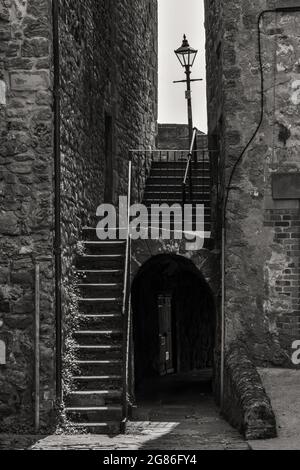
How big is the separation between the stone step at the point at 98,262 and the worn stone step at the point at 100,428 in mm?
2618

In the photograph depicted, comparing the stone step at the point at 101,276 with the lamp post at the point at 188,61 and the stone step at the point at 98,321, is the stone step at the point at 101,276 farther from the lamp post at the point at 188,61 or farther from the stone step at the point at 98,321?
the lamp post at the point at 188,61

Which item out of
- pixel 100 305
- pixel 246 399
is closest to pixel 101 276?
pixel 100 305

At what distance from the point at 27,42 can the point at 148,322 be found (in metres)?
7.80

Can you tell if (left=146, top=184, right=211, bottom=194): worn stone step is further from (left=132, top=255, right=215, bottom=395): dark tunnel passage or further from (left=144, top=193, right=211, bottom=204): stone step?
(left=132, top=255, right=215, bottom=395): dark tunnel passage

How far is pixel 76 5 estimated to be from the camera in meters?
11.7

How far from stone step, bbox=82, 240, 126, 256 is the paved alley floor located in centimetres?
225

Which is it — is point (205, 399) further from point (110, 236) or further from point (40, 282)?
point (40, 282)

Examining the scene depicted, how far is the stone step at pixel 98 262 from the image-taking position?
11704 mm

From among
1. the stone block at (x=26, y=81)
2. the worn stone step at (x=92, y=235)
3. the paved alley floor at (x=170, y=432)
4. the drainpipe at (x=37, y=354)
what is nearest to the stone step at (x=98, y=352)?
the paved alley floor at (x=170, y=432)

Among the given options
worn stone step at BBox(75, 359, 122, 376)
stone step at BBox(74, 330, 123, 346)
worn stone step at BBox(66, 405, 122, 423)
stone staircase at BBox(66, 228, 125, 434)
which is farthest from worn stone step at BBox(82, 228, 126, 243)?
worn stone step at BBox(66, 405, 122, 423)

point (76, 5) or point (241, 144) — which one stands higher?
point (76, 5)

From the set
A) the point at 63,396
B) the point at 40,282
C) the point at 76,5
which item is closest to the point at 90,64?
the point at 76,5

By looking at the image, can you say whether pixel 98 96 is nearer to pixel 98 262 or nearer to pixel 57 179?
pixel 98 262

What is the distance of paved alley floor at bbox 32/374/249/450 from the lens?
8.61 meters
